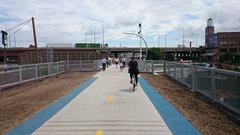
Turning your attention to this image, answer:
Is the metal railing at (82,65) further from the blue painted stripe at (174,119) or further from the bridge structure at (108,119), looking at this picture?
the blue painted stripe at (174,119)

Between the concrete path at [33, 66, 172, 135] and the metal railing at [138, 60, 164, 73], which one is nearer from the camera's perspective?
the concrete path at [33, 66, 172, 135]

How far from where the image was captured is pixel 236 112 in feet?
33.1

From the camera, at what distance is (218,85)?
11961 millimetres

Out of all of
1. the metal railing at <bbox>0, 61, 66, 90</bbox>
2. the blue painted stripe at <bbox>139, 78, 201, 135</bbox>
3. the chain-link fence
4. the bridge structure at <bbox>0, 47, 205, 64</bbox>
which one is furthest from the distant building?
the blue painted stripe at <bbox>139, 78, 201, 135</bbox>

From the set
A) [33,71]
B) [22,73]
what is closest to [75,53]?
[33,71]

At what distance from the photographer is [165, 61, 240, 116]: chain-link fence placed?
405 inches

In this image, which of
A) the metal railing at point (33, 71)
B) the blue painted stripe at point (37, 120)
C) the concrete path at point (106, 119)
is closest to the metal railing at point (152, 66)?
the metal railing at point (33, 71)

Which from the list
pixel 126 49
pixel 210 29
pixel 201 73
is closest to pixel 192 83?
pixel 201 73

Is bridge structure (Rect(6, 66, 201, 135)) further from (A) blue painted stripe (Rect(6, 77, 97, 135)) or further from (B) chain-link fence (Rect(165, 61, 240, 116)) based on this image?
(B) chain-link fence (Rect(165, 61, 240, 116))

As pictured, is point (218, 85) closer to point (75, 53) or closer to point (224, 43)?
point (75, 53)

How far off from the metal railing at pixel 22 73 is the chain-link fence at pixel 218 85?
33.0ft

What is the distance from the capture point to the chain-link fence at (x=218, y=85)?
10284mm

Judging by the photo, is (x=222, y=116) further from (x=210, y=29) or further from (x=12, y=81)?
(x=210, y=29)

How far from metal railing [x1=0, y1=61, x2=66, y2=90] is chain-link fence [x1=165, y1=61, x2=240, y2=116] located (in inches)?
396
